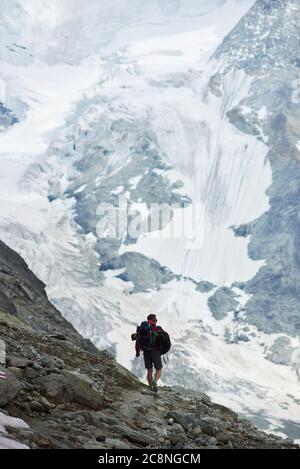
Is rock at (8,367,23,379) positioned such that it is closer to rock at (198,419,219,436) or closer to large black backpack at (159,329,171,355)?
rock at (198,419,219,436)

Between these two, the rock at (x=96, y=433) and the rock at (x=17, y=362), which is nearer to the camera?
the rock at (x=96, y=433)

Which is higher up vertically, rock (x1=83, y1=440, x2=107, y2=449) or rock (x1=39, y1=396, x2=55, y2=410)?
rock (x1=39, y1=396, x2=55, y2=410)

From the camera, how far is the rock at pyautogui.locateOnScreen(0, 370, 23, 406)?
16.7 meters

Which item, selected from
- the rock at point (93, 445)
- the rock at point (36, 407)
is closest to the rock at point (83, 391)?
the rock at point (36, 407)

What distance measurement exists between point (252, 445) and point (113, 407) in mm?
3394

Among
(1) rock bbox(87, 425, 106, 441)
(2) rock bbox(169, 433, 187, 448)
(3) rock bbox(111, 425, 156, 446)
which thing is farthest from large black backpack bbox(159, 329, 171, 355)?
(1) rock bbox(87, 425, 106, 441)

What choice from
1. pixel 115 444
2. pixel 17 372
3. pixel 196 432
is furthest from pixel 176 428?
pixel 17 372

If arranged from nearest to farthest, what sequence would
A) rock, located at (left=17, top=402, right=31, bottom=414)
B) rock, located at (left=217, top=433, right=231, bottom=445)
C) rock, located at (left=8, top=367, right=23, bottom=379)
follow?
1. rock, located at (left=17, top=402, right=31, bottom=414)
2. rock, located at (left=8, top=367, right=23, bottom=379)
3. rock, located at (left=217, top=433, right=231, bottom=445)

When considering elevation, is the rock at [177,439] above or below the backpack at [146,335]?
below

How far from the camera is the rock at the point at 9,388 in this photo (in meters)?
16.7

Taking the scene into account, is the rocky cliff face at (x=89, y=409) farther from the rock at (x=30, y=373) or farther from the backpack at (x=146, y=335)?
the backpack at (x=146, y=335)

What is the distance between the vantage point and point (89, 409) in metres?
19.4

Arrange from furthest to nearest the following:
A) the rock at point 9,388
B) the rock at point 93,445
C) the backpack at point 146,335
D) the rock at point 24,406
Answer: the backpack at point 146,335 < the rock at point 24,406 < the rock at point 9,388 < the rock at point 93,445

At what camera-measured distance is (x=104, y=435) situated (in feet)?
56.6
